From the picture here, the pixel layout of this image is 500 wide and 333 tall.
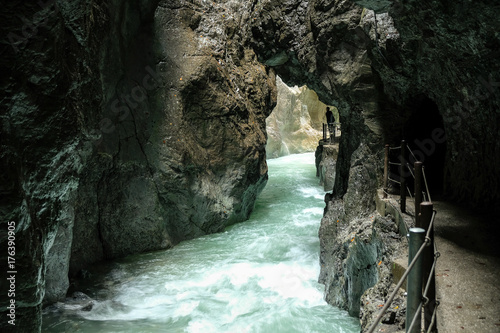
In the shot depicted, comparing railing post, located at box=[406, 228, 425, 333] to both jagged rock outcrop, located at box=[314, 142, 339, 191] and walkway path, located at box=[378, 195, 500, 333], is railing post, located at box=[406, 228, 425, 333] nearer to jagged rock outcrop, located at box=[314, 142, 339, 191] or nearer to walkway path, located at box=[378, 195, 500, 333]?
walkway path, located at box=[378, 195, 500, 333]

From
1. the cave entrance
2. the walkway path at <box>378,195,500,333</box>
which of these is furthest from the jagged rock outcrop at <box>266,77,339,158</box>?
the walkway path at <box>378,195,500,333</box>

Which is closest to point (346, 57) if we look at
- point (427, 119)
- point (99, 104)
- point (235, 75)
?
point (427, 119)

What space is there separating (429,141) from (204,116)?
6219 mm

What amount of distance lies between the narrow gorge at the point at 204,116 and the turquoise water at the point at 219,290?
503mm

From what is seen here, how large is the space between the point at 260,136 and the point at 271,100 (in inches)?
71.7

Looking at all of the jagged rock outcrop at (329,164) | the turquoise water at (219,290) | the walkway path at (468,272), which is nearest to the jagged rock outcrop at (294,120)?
the jagged rock outcrop at (329,164)

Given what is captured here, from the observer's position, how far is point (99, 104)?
20.4ft

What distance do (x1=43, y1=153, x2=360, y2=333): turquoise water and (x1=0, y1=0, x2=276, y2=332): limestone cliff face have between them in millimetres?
755

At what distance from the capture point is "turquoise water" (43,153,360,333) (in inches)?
228

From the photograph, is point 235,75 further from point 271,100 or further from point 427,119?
point 427,119

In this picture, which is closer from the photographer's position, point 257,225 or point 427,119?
point 427,119

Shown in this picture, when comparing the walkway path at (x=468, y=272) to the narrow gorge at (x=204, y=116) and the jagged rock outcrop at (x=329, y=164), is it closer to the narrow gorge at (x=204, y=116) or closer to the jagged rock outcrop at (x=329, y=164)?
the narrow gorge at (x=204, y=116)

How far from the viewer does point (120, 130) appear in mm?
8789

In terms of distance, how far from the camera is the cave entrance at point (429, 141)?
7.42 meters
